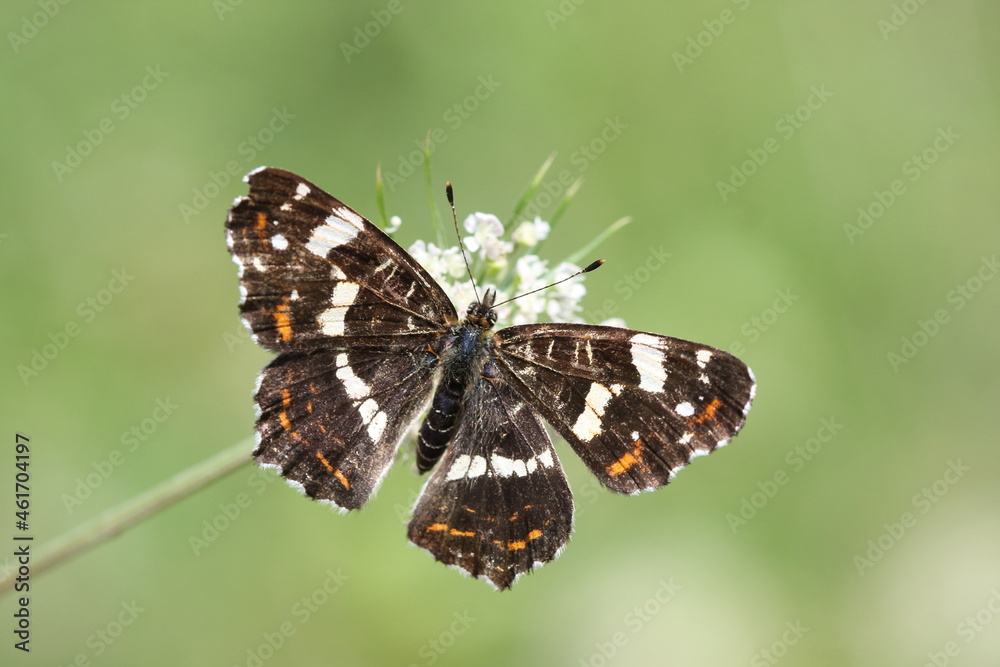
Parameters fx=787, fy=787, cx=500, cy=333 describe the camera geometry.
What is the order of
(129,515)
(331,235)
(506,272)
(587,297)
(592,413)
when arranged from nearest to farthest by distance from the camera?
(129,515) → (331,235) → (592,413) → (506,272) → (587,297)

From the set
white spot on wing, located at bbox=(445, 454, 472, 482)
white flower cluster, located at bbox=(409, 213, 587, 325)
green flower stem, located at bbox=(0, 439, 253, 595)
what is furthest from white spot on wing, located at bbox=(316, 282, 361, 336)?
white spot on wing, located at bbox=(445, 454, 472, 482)

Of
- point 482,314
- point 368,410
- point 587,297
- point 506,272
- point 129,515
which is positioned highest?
point 587,297

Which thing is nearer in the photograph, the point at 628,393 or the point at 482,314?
the point at 628,393

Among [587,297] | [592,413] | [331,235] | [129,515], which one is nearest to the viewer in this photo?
[129,515]

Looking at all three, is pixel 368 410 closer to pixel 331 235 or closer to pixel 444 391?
pixel 444 391

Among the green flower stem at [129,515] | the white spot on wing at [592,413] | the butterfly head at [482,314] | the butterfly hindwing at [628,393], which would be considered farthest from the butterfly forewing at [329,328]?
the white spot on wing at [592,413]

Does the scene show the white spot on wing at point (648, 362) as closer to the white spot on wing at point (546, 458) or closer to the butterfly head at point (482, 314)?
the white spot on wing at point (546, 458)

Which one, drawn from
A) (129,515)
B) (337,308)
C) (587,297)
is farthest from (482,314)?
(587,297)

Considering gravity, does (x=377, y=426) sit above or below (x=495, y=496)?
below
